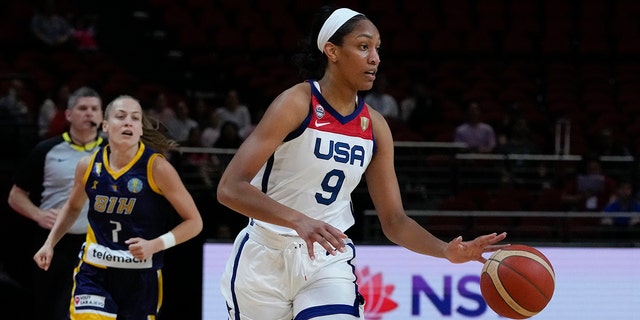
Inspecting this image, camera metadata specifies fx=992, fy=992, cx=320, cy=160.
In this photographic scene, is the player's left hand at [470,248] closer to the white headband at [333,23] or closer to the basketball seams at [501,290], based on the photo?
the basketball seams at [501,290]

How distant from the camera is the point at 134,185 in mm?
5156

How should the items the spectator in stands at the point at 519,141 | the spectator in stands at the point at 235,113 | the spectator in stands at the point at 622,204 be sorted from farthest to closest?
the spectator in stands at the point at 235,113 → the spectator in stands at the point at 519,141 → the spectator in stands at the point at 622,204

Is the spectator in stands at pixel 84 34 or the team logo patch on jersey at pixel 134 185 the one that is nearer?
the team logo patch on jersey at pixel 134 185

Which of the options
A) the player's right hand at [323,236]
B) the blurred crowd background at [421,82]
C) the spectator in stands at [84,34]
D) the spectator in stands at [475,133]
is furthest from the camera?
the spectator in stands at [84,34]

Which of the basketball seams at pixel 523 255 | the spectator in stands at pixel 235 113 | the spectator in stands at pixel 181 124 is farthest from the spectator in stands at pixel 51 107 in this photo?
the basketball seams at pixel 523 255

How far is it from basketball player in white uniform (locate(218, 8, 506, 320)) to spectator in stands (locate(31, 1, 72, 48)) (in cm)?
1147

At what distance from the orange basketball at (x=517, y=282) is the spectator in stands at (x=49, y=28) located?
12056mm

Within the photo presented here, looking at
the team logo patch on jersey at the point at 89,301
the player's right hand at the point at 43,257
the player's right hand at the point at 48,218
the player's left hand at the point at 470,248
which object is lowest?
the team logo patch on jersey at the point at 89,301

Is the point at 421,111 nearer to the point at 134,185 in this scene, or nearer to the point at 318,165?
the point at 134,185

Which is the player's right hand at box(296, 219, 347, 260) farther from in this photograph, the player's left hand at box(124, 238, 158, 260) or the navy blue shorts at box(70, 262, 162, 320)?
the navy blue shorts at box(70, 262, 162, 320)

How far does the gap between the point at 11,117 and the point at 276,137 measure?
318 inches

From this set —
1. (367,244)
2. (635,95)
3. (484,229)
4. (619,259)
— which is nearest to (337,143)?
(367,244)

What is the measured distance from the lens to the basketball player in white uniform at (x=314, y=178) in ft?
12.4

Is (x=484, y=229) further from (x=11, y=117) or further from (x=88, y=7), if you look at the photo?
(x=88, y=7)
